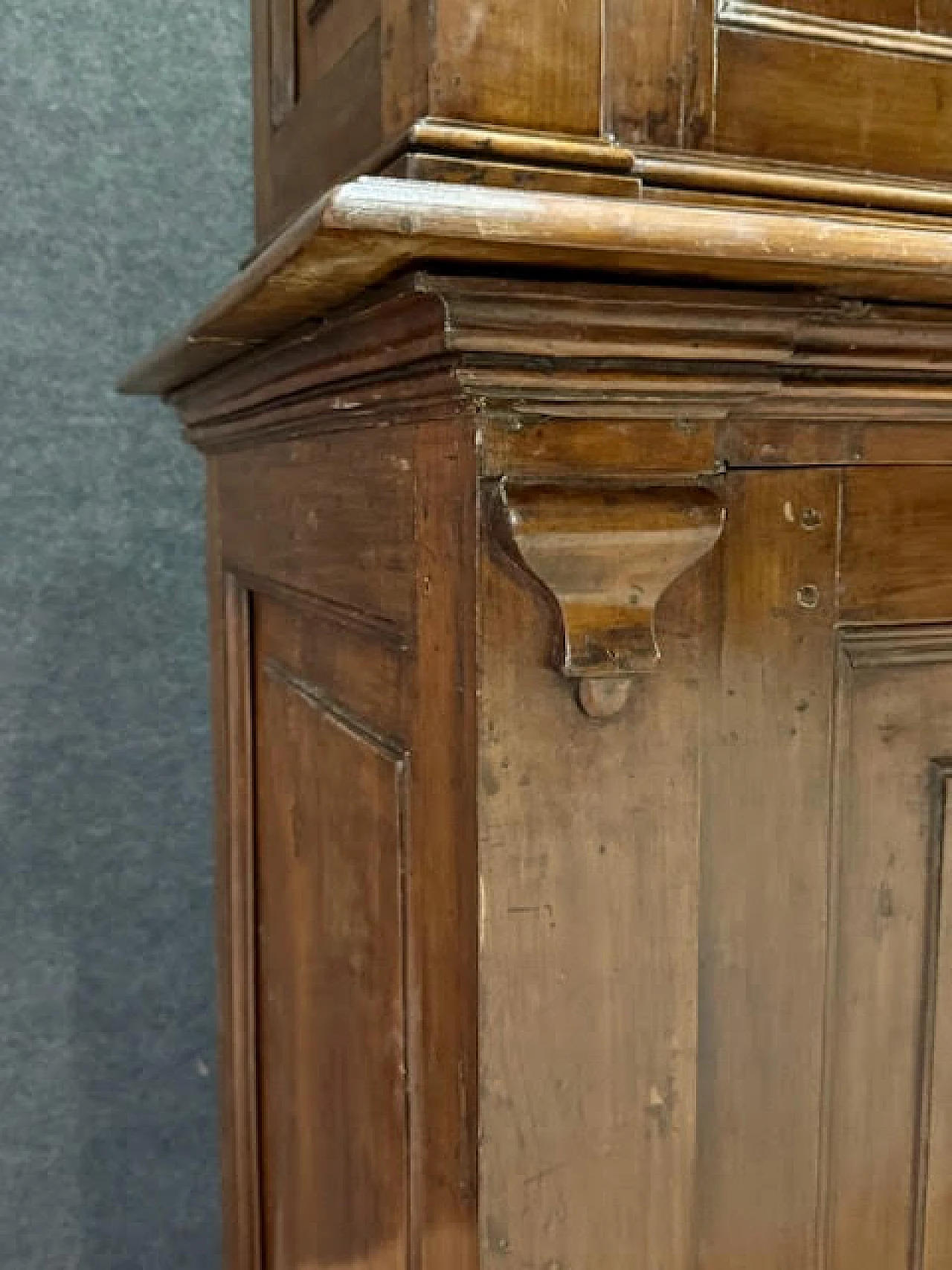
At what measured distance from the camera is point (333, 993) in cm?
72

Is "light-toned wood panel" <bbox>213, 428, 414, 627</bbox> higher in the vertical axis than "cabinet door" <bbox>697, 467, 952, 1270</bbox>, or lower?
higher

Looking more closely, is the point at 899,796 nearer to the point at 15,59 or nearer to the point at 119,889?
the point at 119,889

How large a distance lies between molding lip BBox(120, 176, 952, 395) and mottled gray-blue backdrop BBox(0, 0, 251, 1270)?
2.46ft

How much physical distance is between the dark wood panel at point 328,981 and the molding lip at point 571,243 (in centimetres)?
24

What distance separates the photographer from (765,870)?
0.55m

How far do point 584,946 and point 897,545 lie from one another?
230mm

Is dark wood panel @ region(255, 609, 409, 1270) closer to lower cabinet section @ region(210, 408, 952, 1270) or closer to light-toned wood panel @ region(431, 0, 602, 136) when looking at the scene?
lower cabinet section @ region(210, 408, 952, 1270)

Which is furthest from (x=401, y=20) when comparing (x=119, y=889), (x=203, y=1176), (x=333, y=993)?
(x=203, y=1176)

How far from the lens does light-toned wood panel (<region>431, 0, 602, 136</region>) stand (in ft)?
1.54

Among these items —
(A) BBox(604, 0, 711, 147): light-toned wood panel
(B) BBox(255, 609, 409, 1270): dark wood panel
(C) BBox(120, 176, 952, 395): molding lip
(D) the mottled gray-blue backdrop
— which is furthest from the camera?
(D) the mottled gray-blue backdrop

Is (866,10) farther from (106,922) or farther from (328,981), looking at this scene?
(106,922)

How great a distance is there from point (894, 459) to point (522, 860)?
250 millimetres

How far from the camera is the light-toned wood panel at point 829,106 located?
0.52 metres

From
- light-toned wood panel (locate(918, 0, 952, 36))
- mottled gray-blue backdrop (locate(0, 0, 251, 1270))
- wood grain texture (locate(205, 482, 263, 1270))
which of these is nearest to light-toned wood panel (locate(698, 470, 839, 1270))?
light-toned wood panel (locate(918, 0, 952, 36))
